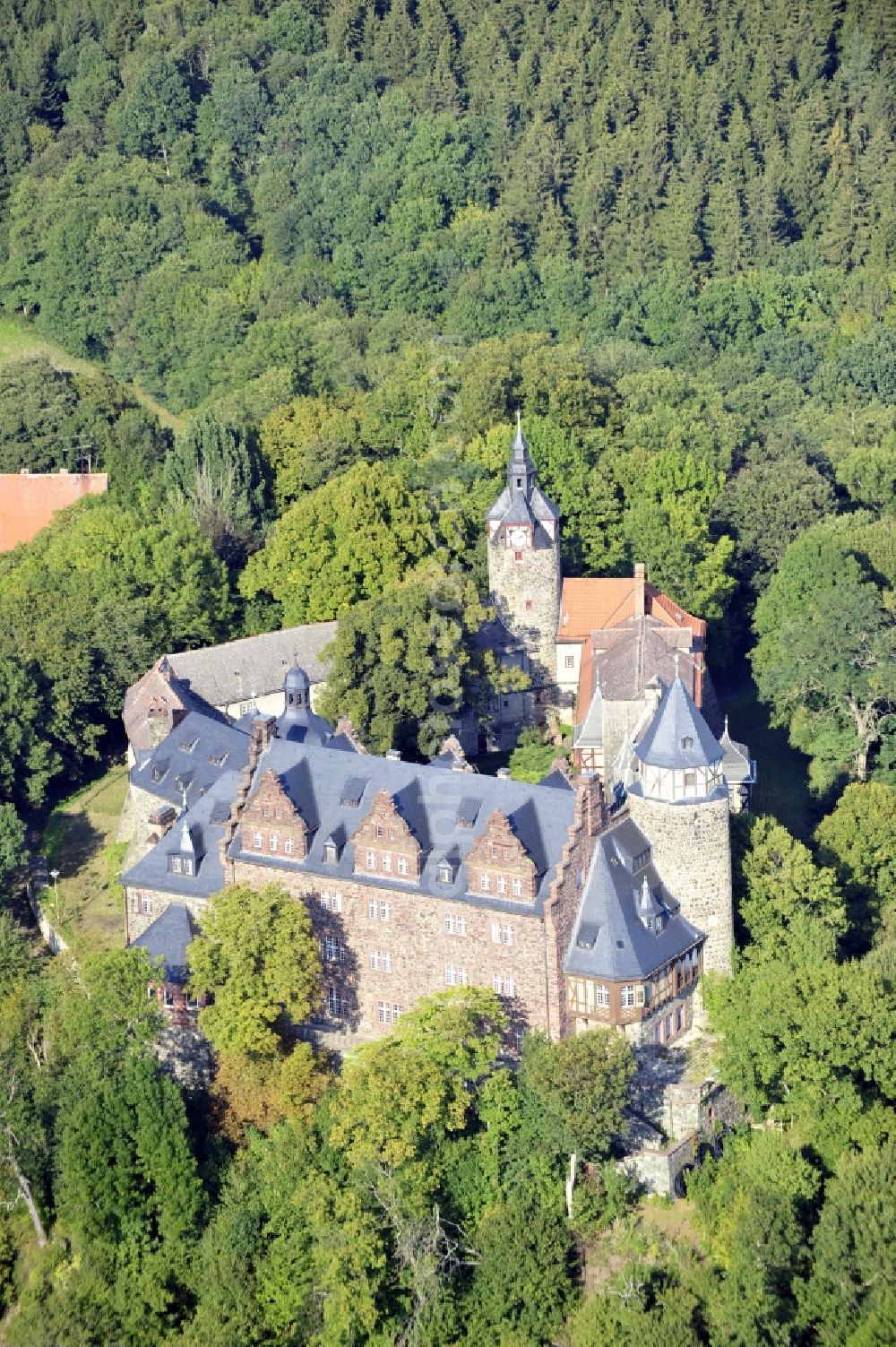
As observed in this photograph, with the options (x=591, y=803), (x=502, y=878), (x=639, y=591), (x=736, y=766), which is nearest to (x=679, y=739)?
(x=591, y=803)

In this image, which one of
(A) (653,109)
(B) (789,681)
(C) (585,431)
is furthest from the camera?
(A) (653,109)

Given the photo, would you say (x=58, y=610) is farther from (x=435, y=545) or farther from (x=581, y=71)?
(x=581, y=71)

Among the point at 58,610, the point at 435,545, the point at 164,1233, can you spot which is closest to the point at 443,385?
the point at 435,545

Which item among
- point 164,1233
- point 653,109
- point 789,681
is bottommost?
point 164,1233

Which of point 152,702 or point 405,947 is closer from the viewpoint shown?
point 405,947

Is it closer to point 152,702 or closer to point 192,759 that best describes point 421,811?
point 192,759

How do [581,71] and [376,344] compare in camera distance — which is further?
[581,71]
